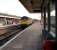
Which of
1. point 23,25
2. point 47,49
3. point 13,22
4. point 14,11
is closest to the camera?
point 47,49

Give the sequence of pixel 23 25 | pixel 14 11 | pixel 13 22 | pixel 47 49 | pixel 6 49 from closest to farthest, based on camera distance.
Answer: pixel 47 49 → pixel 6 49 → pixel 23 25 → pixel 13 22 → pixel 14 11

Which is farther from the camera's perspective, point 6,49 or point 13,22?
point 13,22

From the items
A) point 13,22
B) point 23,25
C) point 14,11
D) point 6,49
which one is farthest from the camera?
point 14,11

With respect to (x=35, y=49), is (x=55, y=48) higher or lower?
higher

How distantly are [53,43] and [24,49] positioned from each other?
5.47 meters

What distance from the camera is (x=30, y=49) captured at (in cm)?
880

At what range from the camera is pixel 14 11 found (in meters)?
67.4

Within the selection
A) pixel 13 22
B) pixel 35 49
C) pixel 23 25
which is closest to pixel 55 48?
pixel 35 49

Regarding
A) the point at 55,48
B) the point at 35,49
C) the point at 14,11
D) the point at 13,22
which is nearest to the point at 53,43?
the point at 55,48

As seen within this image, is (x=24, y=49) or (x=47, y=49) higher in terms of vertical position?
(x=47, y=49)

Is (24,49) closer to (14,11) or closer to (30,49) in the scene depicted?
(30,49)

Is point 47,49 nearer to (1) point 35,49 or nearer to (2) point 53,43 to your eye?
(2) point 53,43

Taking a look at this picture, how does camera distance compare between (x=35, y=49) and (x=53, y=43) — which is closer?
(x=53, y=43)

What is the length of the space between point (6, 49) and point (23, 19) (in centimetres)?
2960
